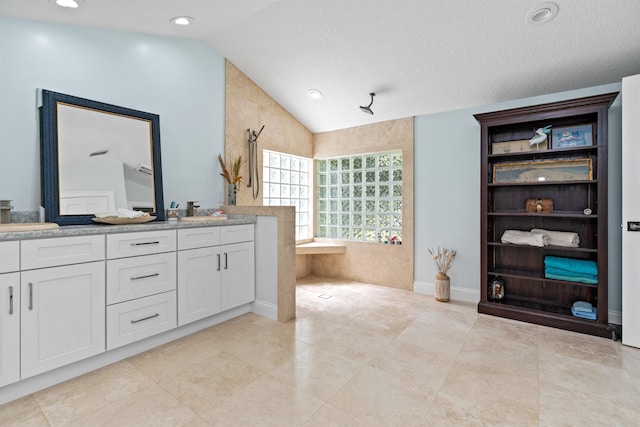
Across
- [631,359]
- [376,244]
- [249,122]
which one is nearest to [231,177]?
[249,122]

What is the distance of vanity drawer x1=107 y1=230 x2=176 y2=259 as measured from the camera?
2105 mm

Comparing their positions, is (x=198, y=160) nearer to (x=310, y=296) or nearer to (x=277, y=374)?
(x=310, y=296)

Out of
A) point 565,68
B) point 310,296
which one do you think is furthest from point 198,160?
point 565,68

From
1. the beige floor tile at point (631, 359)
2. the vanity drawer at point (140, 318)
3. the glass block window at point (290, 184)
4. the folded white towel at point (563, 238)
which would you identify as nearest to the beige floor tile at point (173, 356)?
the vanity drawer at point (140, 318)

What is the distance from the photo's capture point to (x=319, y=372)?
203cm

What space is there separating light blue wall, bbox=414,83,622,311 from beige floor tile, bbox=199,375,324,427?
2.51m

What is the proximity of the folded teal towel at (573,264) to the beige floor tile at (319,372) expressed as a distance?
211 centimetres

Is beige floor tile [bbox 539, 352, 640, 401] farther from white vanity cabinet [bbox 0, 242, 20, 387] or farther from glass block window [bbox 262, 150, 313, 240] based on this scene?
glass block window [bbox 262, 150, 313, 240]

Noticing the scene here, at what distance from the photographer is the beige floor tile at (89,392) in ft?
5.38

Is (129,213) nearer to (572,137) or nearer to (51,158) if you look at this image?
(51,158)

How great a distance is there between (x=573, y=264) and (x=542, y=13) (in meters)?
2.10

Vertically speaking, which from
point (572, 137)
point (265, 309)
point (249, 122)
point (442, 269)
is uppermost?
point (249, 122)

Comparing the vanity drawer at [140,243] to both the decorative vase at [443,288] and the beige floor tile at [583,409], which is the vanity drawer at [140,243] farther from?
the decorative vase at [443,288]

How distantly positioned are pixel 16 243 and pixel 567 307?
433 cm
